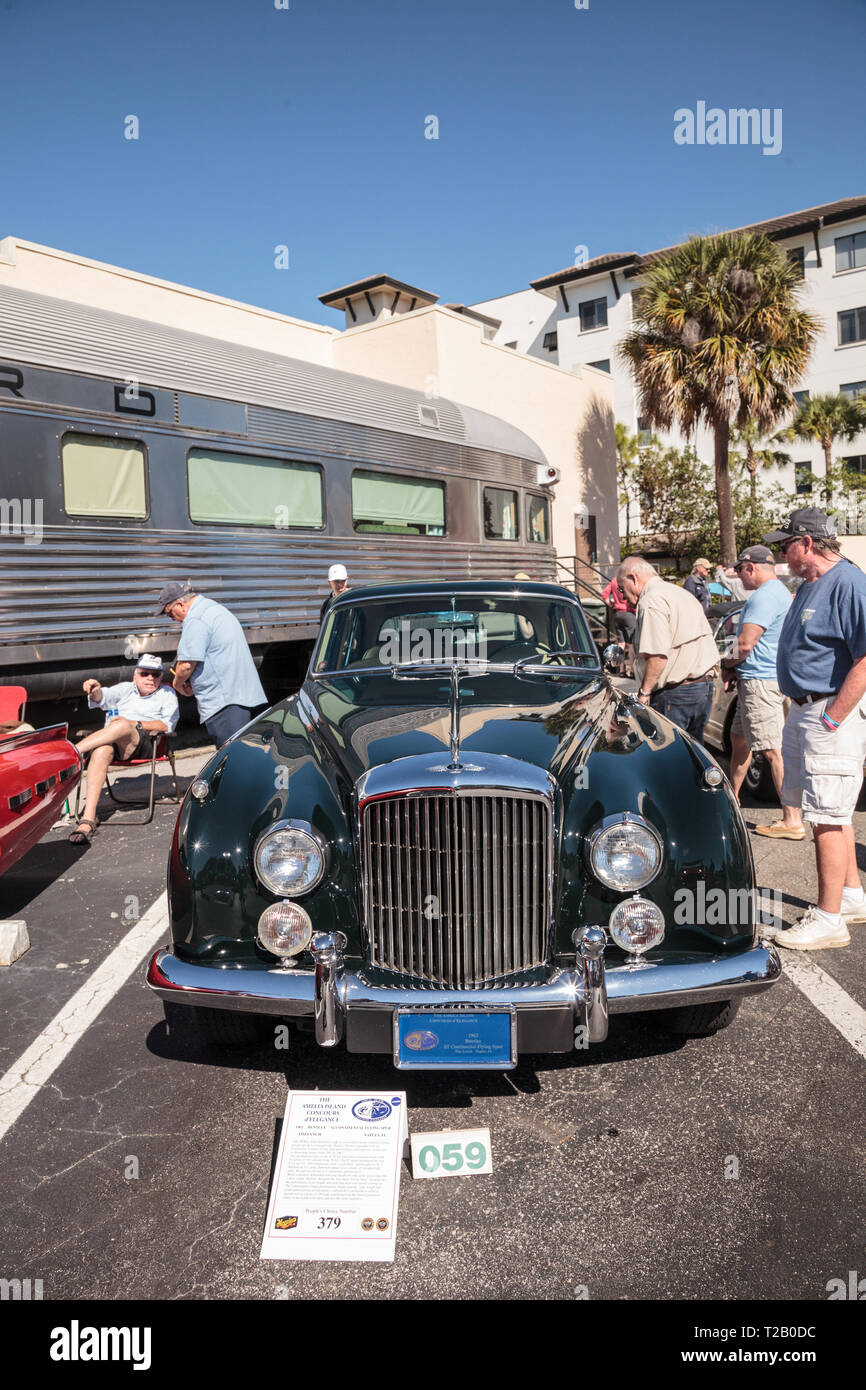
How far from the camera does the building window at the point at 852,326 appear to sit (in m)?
34.2

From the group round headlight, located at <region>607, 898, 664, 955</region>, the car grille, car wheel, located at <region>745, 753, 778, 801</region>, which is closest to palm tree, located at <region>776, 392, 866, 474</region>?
car wheel, located at <region>745, 753, 778, 801</region>

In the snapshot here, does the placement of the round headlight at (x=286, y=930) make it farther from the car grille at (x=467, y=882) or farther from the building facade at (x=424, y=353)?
the building facade at (x=424, y=353)

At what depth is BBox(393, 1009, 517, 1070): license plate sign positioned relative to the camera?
8.46 ft

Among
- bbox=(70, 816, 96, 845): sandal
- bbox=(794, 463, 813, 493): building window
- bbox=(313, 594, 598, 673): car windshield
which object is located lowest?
bbox=(70, 816, 96, 845): sandal

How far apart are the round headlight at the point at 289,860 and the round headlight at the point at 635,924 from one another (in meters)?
0.94

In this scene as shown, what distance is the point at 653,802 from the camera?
3008 mm

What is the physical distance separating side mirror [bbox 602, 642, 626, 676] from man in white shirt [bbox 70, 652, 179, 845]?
139 inches

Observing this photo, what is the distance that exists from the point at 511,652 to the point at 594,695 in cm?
59

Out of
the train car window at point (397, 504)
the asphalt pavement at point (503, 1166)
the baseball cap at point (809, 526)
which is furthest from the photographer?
the train car window at point (397, 504)

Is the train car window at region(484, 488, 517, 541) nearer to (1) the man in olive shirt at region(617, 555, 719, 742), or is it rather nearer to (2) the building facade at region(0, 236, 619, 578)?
(2) the building facade at region(0, 236, 619, 578)

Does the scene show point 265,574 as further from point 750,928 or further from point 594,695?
point 750,928

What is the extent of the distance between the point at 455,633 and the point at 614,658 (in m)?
0.82

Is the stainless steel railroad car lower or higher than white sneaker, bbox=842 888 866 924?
higher

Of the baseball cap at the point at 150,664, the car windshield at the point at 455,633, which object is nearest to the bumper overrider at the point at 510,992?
Answer: the car windshield at the point at 455,633
